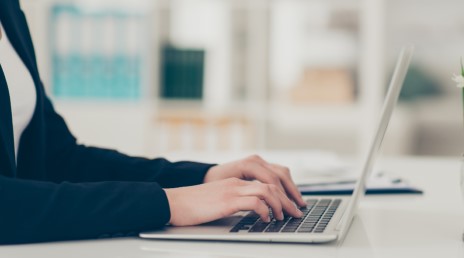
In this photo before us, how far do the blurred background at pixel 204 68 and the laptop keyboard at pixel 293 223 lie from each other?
259 centimetres

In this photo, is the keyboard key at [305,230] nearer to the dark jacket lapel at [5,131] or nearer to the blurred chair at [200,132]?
the dark jacket lapel at [5,131]

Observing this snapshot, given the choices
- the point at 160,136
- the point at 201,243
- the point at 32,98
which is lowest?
the point at 160,136

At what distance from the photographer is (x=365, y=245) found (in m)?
0.96

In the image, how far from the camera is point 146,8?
12.4 ft

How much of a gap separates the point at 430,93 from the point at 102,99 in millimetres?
2017

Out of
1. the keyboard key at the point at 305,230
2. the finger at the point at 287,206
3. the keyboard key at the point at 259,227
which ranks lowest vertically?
the keyboard key at the point at 259,227

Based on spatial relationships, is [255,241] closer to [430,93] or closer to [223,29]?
[223,29]

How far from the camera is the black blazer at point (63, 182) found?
3.10ft

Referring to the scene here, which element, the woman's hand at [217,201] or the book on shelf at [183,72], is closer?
the woman's hand at [217,201]

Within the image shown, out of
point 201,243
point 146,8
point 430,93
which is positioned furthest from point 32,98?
point 430,93

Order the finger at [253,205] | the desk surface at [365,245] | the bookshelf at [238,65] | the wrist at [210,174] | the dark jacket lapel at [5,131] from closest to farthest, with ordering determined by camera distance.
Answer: the desk surface at [365,245] < the finger at [253,205] < the dark jacket lapel at [5,131] < the wrist at [210,174] < the bookshelf at [238,65]

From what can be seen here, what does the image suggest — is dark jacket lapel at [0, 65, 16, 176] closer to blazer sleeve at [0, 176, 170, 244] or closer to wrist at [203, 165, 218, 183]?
blazer sleeve at [0, 176, 170, 244]

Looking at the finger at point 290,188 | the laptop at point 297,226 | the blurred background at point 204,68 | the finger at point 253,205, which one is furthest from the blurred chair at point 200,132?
the finger at point 253,205

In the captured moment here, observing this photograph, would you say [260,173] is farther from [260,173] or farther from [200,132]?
[200,132]
